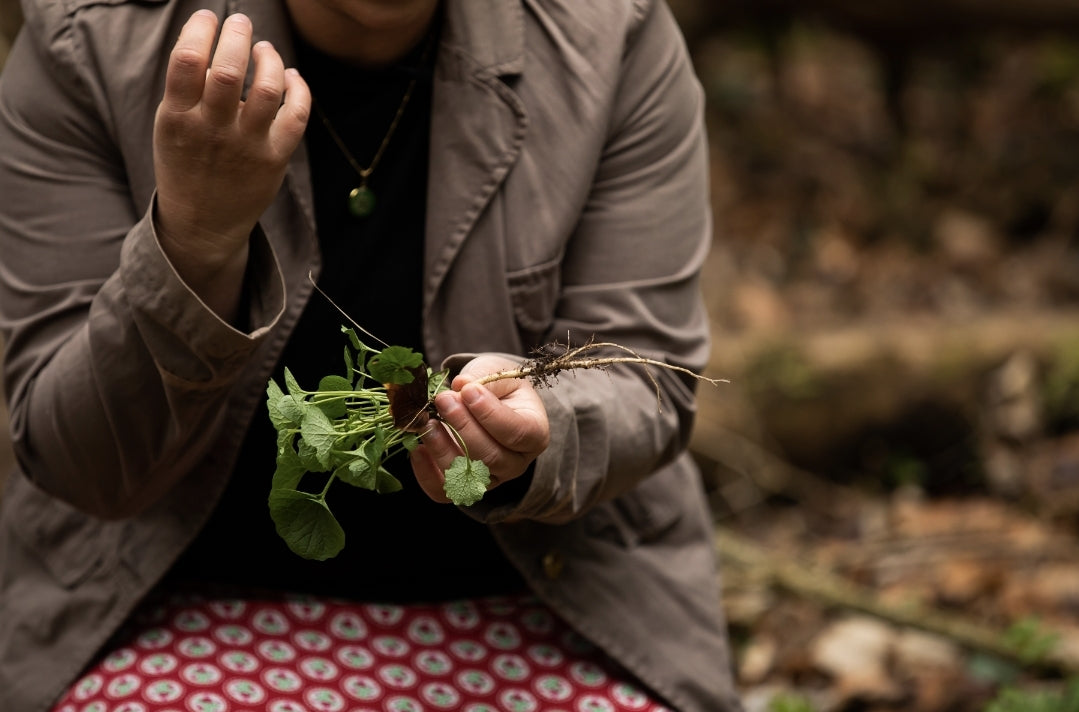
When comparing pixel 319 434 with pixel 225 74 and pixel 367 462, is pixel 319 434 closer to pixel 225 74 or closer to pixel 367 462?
pixel 367 462

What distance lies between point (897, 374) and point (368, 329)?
6.53ft

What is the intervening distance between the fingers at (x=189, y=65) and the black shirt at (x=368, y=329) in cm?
41

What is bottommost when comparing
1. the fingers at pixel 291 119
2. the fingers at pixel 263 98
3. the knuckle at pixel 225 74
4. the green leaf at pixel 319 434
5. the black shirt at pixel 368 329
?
the black shirt at pixel 368 329

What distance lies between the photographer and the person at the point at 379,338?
1.58m

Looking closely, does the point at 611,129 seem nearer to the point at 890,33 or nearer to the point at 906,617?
the point at 906,617

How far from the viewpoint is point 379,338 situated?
5.66 feet

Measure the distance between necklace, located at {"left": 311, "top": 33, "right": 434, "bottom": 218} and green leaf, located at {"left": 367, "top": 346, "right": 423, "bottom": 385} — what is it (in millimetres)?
498

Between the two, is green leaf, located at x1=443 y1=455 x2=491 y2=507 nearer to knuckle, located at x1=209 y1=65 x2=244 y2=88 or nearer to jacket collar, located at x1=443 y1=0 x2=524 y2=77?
knuckle, located at x1=209 y1=65 x2=244 y2=88

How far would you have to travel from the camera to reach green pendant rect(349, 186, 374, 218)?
1.75 metres

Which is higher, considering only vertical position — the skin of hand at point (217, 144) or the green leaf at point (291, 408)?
the skin of hand at point (217, 144)

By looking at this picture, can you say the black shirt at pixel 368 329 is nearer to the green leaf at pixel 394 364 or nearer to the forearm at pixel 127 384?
the forearm at pixel 127 384

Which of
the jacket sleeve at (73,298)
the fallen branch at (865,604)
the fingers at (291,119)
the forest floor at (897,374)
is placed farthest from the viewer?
the forest floor at (897,374)

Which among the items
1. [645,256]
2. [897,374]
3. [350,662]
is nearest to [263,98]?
[645,256]

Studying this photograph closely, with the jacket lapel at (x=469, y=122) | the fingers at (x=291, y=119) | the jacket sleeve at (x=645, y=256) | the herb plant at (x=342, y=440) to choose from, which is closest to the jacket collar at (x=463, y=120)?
the jacket lapel at (x=469, y=122)
